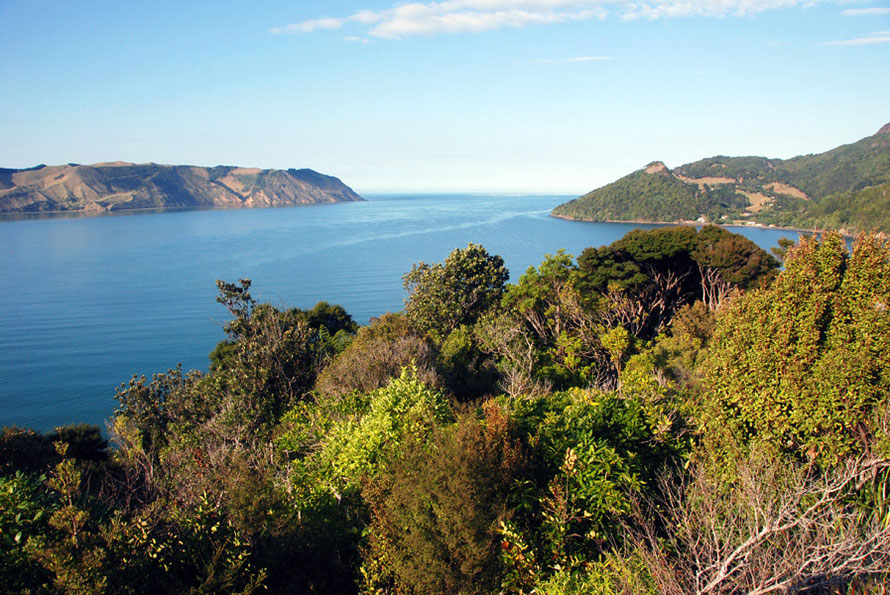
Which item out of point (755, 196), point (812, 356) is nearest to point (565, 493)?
point (812, 356)

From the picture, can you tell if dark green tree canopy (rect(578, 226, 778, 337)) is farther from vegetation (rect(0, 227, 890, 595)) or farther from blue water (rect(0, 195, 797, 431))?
blue water (rect(0, 195, 797, 431))

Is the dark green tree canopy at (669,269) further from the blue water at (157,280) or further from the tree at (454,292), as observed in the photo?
the blue water at (157,280)

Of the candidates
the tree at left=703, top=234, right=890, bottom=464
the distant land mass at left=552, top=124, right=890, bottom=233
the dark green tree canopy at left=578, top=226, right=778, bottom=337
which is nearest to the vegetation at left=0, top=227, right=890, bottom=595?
the tree at left=703, top=234, right=890, bottom=464

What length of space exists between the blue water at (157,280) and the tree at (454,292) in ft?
44.0

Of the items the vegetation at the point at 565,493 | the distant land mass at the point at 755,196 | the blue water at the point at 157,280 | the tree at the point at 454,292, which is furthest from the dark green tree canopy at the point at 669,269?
the distant land mass at the point at 755,196

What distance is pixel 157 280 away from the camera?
70.2 m

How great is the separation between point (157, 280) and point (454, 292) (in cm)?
5763

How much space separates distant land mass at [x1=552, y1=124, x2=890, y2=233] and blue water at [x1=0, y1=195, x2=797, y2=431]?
1532cm

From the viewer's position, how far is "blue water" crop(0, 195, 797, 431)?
128 ft

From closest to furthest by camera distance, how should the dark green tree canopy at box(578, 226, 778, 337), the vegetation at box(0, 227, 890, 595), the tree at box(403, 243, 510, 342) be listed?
the vegetation at box(0, 227, 890, 595) → the tree at box(403, 243, 510, 342) → the dark green tree canopy at box(578, 226, 778, 337)

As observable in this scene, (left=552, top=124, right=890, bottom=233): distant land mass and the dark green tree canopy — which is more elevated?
(left=552, top=124, right=890, bottom=233): distant land mass

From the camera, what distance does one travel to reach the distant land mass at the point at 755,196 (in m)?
118

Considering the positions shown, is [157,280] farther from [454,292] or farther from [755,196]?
[755,196]

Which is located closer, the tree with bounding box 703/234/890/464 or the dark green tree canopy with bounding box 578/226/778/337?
the tree with bounding box 703/234/890/464
